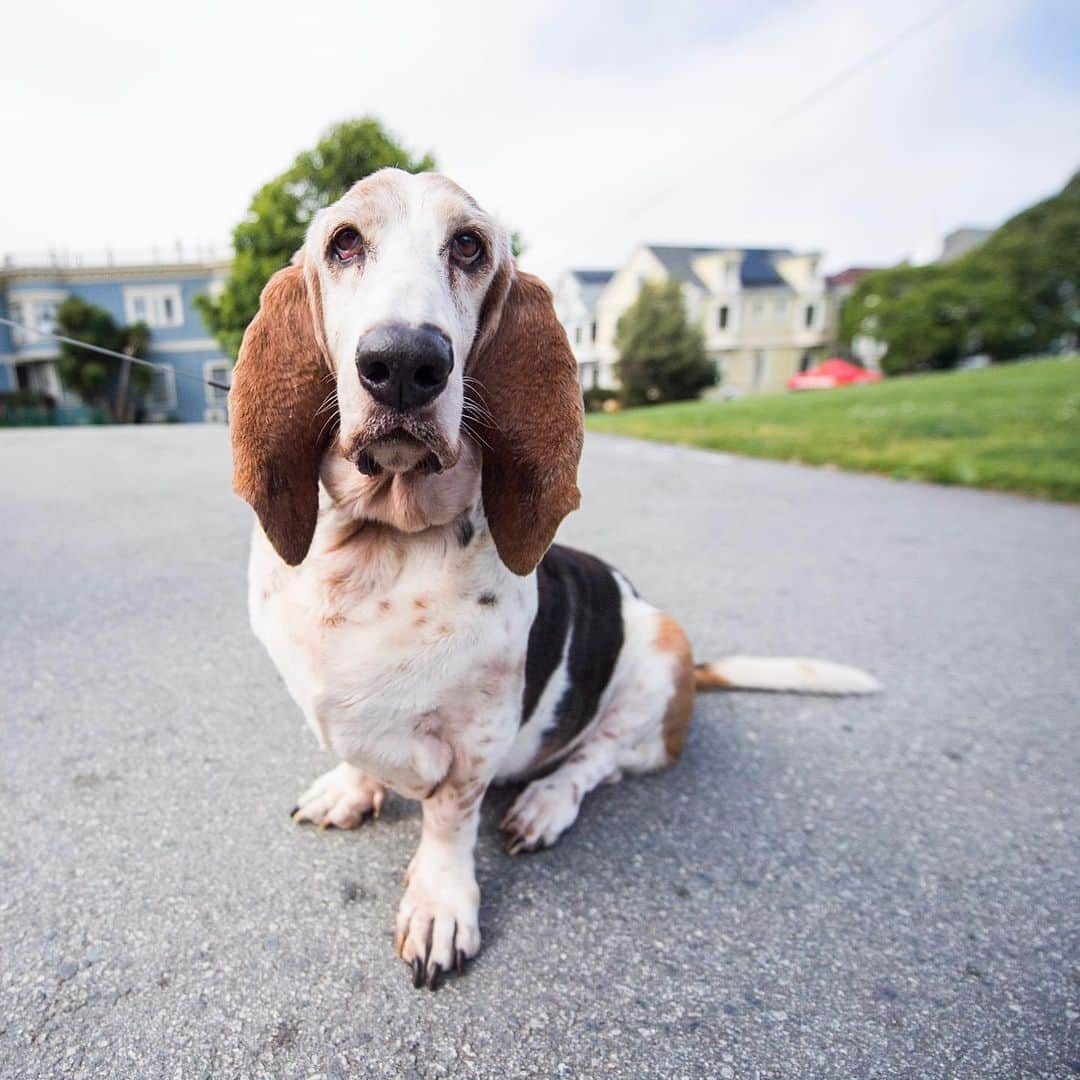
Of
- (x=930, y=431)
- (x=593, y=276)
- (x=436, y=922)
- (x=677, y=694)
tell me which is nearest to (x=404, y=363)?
(x=436, y=922)

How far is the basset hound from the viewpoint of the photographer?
124cm

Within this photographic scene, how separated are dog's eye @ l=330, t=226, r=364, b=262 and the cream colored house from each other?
43052 mm

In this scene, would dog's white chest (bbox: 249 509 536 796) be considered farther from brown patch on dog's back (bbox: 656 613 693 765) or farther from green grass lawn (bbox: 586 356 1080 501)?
green grass lawn (bbox: 586 356 1080 501)

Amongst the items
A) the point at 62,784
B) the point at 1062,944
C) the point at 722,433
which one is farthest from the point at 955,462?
the point at 62,784

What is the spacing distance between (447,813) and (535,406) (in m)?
0.92

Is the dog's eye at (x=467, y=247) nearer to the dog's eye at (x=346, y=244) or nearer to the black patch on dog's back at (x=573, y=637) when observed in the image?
the dog's eye at (x=346, y=244)

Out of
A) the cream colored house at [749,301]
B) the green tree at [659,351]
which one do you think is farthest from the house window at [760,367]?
the green tree at [659,351]

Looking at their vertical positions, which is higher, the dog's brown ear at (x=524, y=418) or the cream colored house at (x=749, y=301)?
the cream colored house at (x=749, y=301)

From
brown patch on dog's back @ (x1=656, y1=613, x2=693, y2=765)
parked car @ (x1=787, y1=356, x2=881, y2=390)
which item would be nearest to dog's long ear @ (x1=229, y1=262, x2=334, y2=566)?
brown patch on dog's back @ (x1=656, y1=613, x2=693, y2=765)

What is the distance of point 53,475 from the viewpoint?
22.2 ft

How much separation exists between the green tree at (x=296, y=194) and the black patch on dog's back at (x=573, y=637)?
1648 cm

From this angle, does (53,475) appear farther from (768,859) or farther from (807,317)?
(807,317)

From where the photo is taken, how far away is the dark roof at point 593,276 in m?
43.5

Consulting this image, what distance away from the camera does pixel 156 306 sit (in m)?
31.7
